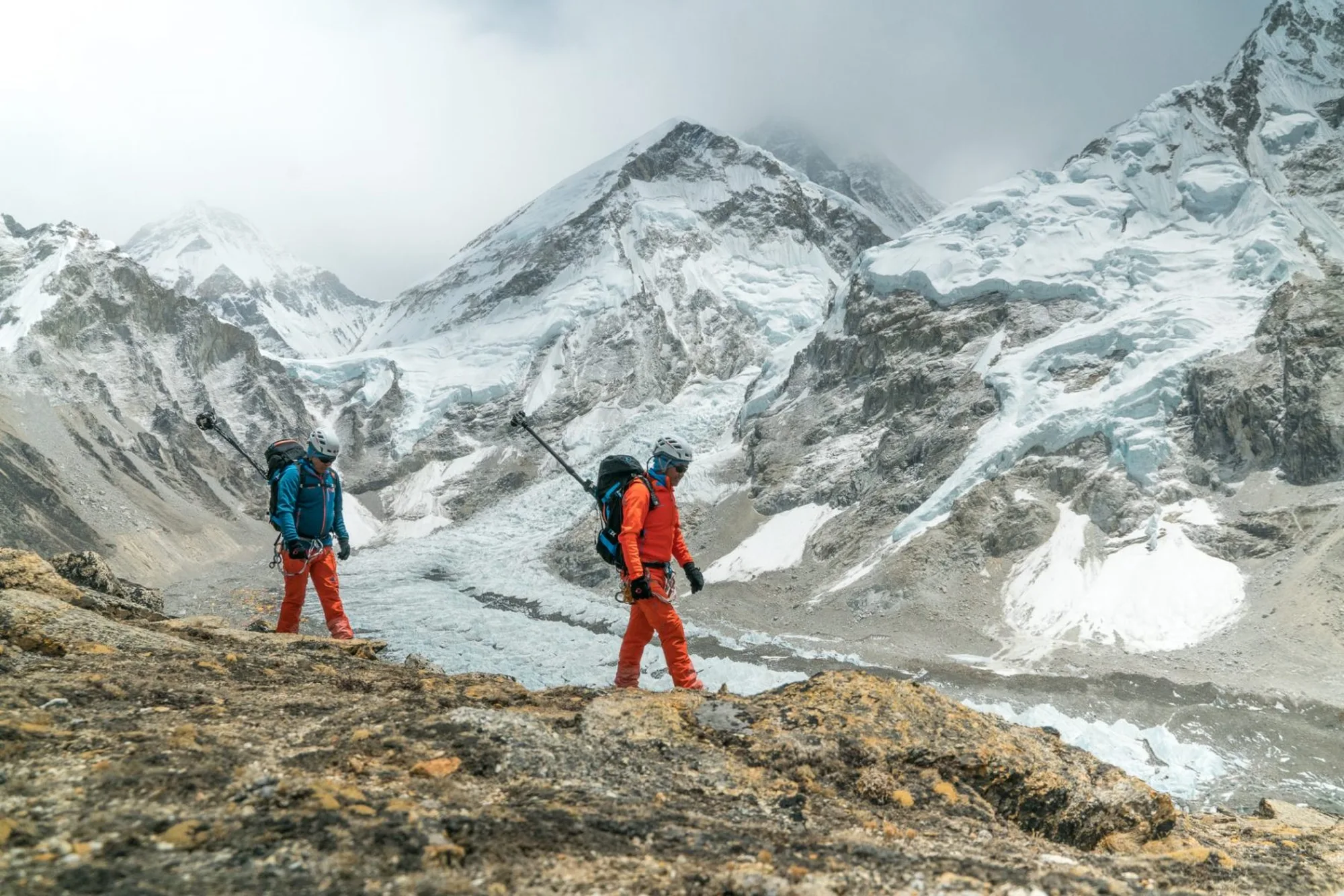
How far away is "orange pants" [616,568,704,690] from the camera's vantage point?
7.79 metres

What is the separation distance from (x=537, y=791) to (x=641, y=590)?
393cm

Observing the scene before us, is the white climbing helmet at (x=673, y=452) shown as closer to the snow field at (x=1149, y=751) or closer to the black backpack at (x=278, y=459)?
the black backpack at (x=278, y=459)

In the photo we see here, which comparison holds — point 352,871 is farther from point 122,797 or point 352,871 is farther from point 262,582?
point 262,582

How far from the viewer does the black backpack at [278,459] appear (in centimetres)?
980

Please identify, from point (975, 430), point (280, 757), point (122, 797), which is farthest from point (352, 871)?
point (975, 430)

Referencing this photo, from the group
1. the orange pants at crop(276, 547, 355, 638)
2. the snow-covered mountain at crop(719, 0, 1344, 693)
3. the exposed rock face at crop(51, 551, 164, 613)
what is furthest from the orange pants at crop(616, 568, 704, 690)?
the snow-covered mountain at crop(719, 0, 1344, 693)

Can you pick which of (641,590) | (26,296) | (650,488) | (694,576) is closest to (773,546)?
(694,576)

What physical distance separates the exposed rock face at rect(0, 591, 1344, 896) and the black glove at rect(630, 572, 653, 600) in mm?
1573

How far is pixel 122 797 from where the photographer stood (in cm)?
312

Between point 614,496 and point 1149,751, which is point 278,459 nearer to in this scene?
point 614,496

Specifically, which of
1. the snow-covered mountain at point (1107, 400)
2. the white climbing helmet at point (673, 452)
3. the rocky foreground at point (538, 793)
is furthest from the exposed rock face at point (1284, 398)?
the white climbing helmet at point (673, 452)

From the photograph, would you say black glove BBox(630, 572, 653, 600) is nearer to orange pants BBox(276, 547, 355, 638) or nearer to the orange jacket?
the orange jacket

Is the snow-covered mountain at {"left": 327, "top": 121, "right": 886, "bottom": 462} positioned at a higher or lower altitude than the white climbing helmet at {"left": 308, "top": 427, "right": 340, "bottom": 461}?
higher

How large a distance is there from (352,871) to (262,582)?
54.1 m
